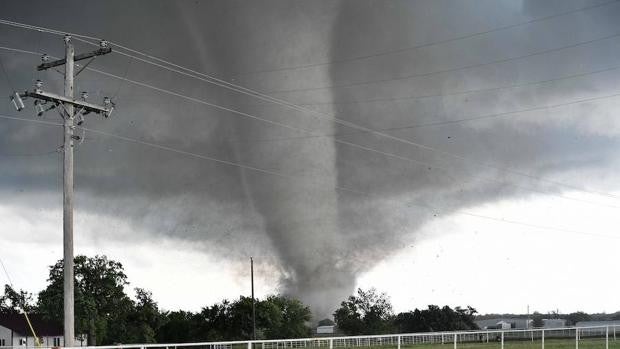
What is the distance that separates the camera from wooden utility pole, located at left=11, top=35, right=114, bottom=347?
31031 millimetres

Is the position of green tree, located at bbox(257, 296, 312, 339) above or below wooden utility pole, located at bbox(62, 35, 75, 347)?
below

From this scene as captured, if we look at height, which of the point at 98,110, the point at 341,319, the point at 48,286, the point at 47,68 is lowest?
the point at 341,319

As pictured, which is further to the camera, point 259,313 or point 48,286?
point 259,313

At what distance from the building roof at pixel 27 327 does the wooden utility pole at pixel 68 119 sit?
263 feet

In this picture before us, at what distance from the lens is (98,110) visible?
34.8m

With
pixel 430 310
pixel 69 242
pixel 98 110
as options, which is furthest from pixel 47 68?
pixel 430 310

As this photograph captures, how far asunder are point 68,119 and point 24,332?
83477 millimetres

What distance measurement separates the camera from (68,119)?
32906 mm

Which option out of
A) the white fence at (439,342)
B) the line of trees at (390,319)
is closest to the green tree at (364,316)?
the line of trees at (390,319)

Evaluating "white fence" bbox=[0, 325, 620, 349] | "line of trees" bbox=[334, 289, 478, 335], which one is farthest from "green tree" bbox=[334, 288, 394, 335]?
"white fence" bbox=[0, 325, 620, 349]

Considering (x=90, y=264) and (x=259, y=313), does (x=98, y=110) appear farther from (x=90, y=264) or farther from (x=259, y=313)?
(x=259, y=313)

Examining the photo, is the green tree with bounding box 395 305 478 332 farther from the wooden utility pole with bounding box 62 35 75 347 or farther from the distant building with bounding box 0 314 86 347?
the wooden utility pole with bounding box 62 35 75 347

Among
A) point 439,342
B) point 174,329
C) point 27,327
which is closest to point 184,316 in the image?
point 174,329

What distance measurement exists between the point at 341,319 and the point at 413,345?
109m
